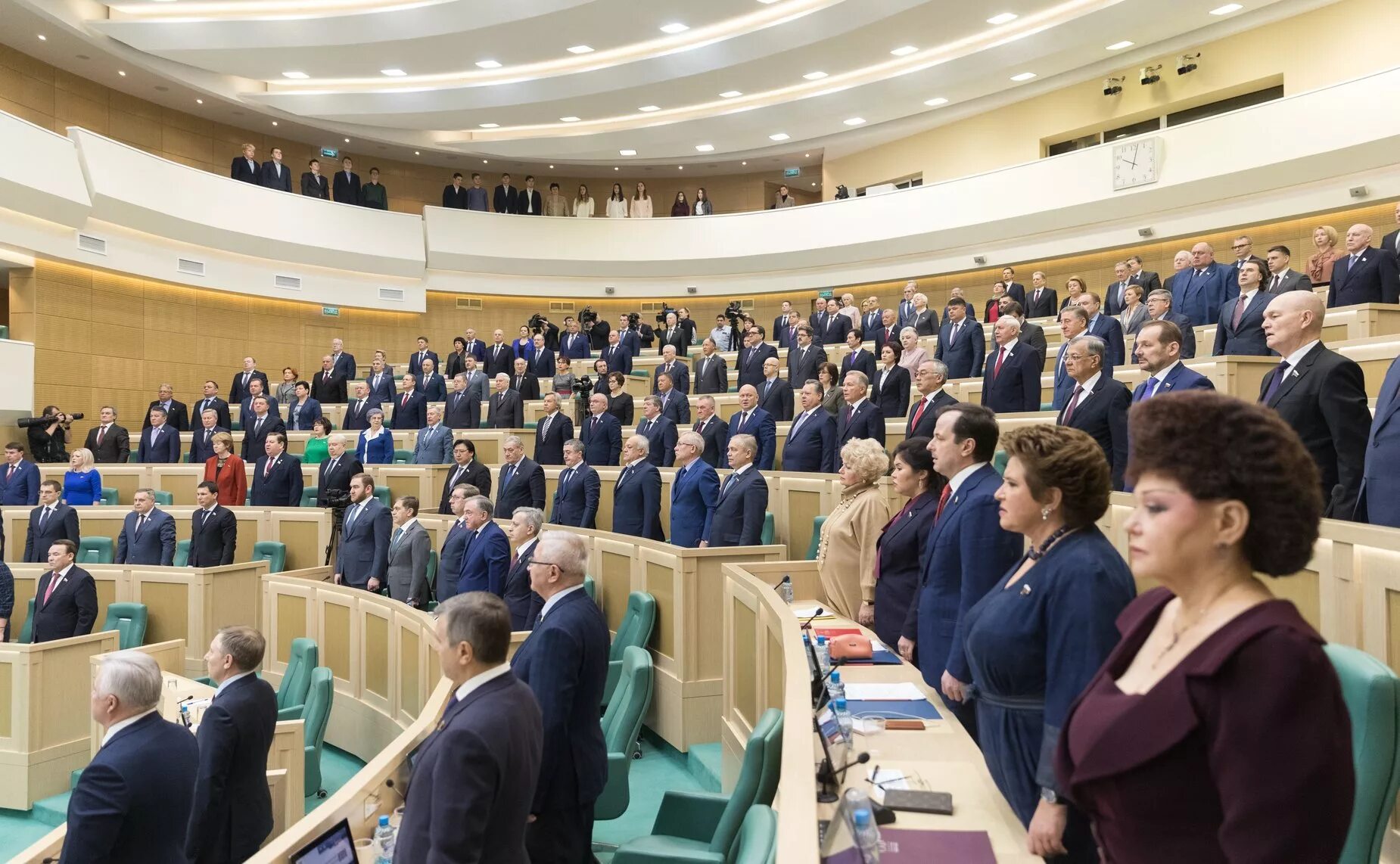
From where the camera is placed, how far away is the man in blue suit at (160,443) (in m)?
8.79

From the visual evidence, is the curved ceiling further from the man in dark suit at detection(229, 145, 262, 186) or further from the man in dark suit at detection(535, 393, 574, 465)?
the man in dark suit at detection(535, 393, 574, 465)

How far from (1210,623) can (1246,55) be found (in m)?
11.3

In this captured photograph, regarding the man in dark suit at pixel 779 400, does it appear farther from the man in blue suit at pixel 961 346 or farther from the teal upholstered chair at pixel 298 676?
the teal upholstered chair at pixel 298 676

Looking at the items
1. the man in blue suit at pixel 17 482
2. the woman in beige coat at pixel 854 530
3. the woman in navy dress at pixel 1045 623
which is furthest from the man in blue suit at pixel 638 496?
the man in blue suit at pixel 17 482

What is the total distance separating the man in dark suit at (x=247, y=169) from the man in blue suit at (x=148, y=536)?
23.6ft

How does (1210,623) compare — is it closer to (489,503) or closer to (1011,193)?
(489,503)

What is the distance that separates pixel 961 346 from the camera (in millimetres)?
7281

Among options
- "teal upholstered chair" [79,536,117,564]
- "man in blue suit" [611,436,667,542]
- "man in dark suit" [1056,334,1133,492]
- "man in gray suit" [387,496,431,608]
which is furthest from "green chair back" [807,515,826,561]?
"teal upholstered chair" [79,536,117,564]

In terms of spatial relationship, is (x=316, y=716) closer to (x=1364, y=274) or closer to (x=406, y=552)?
(x=406, y=552)

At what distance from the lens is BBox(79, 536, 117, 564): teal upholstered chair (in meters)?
6.92

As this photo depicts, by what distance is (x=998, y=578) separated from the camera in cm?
218

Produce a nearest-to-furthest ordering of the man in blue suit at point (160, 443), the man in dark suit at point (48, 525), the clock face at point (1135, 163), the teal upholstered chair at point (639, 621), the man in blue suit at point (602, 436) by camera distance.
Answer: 1. the teal upholstered chair at point (639, 621)
2. the man in dark suit at point (48, 525)
3. the man in blue suit at point (602, 436)
4. the man in blue suit at point (160, 443)
5. the clock face at point (1135, 163)

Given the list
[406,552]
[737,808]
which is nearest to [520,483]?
[406,552]

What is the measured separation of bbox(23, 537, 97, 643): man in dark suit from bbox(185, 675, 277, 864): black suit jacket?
10.7ft
